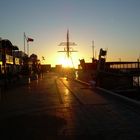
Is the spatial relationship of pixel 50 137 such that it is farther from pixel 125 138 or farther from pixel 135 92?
pixel 135 92

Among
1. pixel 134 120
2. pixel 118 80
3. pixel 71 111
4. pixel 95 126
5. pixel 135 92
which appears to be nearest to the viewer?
pixel 95 126

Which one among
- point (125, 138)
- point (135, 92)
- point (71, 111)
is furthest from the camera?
point (135, 92)

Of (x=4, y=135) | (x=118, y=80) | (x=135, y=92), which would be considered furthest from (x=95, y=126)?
(x=118, y=80)

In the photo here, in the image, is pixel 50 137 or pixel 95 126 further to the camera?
pixel 95 126

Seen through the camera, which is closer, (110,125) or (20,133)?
(20,133)

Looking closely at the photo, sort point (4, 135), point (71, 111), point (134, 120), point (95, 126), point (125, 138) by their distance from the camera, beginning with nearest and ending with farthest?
point (125, 138), point (4, 135), point (95, 126), point (134, 120), point (71, 111)

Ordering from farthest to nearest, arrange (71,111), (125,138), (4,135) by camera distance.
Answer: (71,111) → (4,135) → (125,138)

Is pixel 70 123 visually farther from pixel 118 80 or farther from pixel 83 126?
pixel 118 80

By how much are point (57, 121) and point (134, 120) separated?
9.30ft

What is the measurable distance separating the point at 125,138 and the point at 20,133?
331 cm

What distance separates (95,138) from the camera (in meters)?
11.1

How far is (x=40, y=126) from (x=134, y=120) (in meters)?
3.51

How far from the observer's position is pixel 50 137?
11367 mm

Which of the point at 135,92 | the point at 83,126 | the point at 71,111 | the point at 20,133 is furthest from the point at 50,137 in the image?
the point at 135,92
